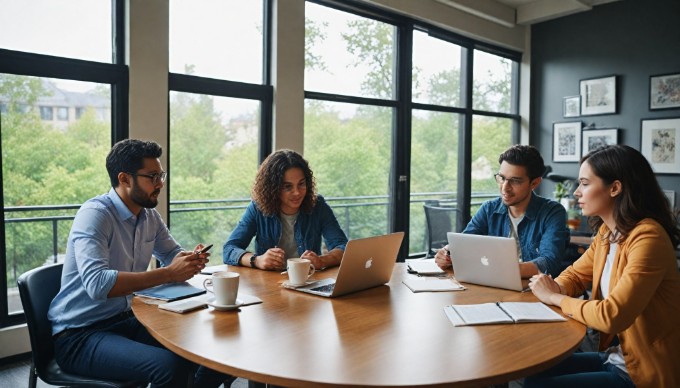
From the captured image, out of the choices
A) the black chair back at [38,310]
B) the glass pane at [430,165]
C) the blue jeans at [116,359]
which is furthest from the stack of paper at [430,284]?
the glass pane at [430,165]

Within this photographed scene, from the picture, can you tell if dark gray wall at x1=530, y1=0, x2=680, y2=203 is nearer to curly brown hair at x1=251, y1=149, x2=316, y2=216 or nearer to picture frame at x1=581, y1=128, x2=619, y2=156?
picture frame at x1=581, y1=128, x2=619, y2=156

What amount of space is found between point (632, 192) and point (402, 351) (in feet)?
3.03

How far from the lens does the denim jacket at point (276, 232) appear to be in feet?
8.11

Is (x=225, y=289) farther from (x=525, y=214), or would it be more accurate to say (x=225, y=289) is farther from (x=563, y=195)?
(x=563, y=195)

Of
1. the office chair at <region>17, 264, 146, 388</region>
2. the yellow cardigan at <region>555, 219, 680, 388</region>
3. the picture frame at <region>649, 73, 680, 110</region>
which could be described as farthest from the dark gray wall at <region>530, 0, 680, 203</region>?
the office chair at <region>17, 264, 146, 388</region>

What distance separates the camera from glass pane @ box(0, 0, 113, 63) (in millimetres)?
2936

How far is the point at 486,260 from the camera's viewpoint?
1.92m

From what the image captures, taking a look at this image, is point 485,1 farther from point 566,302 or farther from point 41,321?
point 41,321

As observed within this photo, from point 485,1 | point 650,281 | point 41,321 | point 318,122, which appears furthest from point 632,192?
point 485,1

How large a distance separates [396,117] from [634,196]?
360 centimetres

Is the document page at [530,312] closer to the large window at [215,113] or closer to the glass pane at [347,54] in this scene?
the large window at [215,113]

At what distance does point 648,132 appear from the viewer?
17.4 feet

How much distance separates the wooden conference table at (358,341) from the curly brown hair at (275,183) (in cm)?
75

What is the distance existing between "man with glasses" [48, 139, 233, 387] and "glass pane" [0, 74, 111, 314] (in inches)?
56.2
